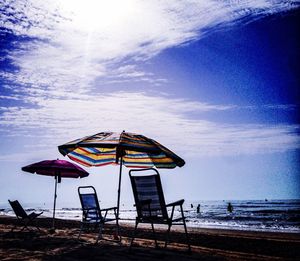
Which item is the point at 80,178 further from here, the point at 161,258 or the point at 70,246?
the point at 161,258

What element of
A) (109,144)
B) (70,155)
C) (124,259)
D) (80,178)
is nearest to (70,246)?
(124,259)

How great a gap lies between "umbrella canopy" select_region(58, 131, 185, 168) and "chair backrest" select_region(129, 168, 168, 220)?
0.47 metres

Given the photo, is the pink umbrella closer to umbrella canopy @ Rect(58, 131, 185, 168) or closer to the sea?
umbrella canopy @ Rect(58, 131, 185, 168)

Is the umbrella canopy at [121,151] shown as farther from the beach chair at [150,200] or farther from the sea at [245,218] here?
the sea at [245,218]

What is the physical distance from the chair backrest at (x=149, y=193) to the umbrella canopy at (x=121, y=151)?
475mm

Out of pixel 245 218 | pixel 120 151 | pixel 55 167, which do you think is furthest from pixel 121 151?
pixel 245 218

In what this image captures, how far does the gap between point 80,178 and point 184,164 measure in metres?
4.56

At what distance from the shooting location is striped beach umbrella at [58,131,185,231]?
4.69 m

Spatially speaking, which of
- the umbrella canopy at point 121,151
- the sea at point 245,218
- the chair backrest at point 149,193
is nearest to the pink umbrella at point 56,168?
the umbrella canopy at point 121,151

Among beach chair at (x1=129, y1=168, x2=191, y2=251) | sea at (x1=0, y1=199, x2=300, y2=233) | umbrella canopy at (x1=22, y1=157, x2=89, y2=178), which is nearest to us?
beach chair at (x1=129, y1=168, x2=191, y2=251)

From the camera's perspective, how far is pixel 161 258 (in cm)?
377

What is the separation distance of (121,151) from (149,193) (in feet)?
5.13

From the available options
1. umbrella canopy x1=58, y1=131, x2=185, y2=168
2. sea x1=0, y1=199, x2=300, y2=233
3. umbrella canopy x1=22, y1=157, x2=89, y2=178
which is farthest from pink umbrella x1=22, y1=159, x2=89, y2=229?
sea x1=0, y1=199, x2=300, y2=233

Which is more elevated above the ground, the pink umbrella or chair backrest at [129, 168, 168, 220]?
the pink umbrella
